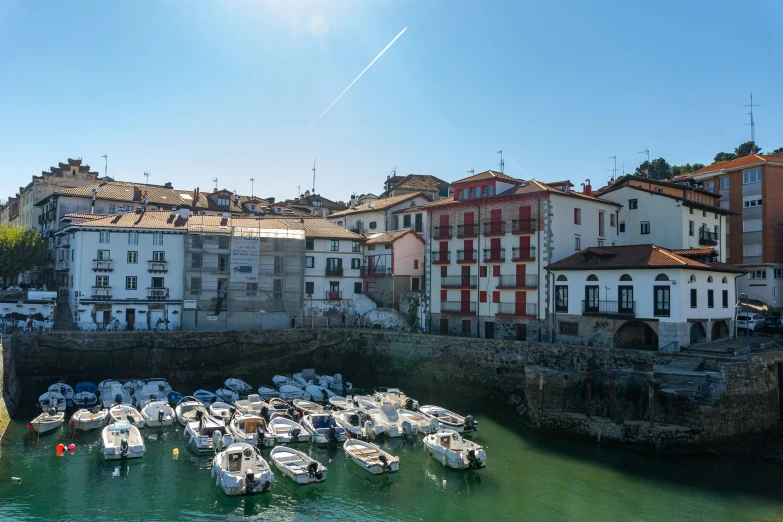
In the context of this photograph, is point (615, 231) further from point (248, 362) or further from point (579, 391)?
point (248, 362)

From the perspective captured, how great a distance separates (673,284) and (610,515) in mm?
19031

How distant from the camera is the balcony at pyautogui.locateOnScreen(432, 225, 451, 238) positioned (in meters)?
53.6

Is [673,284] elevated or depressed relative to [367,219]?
depressed

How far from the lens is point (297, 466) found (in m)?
28.0

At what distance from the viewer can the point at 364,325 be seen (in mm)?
58312

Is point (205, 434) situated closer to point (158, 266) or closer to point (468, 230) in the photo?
point (158, 266)

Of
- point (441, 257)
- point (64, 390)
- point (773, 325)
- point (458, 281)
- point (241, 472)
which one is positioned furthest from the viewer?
point (441, 257)

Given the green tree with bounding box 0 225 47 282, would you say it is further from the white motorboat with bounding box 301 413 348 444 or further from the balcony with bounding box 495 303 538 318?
the balcony with bounding box 495 303 538 318

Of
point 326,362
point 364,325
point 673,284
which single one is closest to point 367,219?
point 364,325

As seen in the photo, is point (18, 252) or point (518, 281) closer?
point (518, 281)

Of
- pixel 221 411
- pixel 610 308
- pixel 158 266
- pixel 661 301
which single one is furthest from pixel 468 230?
pixel 158 266

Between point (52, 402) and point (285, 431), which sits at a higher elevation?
point (52, 402)

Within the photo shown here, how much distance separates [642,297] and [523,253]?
10534 mm

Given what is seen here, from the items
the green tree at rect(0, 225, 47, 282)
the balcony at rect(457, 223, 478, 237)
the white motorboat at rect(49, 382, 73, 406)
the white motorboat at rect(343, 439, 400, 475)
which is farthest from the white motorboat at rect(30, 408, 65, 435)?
the balcony at rect(457, 223, 478, 237)
